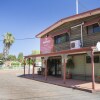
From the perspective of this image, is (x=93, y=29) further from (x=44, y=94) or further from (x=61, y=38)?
(x=44, y=94)

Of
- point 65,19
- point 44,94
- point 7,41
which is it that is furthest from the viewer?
point 7,41

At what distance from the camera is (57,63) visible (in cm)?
2648

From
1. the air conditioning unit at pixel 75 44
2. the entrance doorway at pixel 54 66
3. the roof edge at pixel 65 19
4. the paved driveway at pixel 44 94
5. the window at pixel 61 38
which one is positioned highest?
the roof edge at pixel 65 19

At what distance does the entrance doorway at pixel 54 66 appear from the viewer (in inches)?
1028

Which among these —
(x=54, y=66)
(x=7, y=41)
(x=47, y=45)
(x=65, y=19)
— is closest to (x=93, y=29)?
(x=65, y=19)

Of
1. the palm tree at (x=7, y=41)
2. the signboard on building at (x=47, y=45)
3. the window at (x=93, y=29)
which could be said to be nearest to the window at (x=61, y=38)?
the signboard on building at (x=47, y=45)

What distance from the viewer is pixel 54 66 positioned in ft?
89.3

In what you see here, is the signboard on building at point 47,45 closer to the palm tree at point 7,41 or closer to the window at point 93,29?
the window at point 93,29

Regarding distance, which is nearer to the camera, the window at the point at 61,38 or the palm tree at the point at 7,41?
the window at the point at 61,38

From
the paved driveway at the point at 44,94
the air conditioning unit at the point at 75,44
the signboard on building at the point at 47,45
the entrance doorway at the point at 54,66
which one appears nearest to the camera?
the paved driveway at the point at 44,94

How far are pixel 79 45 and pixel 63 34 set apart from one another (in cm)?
389

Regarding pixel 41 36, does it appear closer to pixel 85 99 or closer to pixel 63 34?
pixel 63 34

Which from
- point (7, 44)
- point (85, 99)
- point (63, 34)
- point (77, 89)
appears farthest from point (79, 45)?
point (7, 44)

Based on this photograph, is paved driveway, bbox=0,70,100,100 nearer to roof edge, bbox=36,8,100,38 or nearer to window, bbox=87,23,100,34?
window, bbox=87,23,100,34
